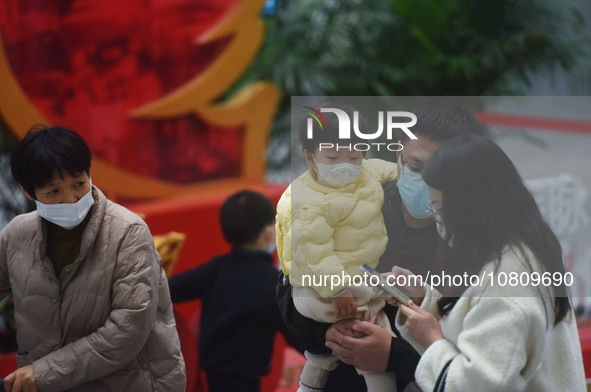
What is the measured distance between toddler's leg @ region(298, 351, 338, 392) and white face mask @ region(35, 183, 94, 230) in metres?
0.70

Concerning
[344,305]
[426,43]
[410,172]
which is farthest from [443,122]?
[426,43]

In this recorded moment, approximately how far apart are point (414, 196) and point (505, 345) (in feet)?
1.43

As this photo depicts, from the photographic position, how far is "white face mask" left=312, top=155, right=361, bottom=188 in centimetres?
220

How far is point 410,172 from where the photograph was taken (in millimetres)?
2197

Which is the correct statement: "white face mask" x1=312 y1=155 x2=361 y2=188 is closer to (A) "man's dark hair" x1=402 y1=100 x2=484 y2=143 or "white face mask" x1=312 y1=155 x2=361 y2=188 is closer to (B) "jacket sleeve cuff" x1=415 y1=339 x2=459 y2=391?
(A) "man's dark hair" x1=402 y1=100 x2=484 y2=143

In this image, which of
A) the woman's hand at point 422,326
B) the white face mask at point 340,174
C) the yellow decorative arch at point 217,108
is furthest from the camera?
the yellow decorative arch at point 217,108

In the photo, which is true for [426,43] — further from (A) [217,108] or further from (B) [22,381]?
(B) [22,381]

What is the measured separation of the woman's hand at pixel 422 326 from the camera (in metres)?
2.08

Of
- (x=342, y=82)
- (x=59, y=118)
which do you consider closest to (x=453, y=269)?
(x=59, y=118)

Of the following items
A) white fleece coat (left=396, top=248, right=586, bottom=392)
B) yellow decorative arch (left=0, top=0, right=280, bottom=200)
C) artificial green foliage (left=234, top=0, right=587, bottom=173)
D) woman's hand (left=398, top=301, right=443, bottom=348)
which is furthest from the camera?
artificial green foliage (left=234, top=0, right=587, bottom=173)

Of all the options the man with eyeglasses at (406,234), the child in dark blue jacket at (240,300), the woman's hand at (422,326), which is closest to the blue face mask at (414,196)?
the man with eyeglasses at (406,234)

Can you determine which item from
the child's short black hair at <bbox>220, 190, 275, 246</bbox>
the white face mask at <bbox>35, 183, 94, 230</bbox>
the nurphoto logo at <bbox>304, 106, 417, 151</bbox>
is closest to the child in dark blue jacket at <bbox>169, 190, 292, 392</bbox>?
the child's short black hair at <bbox>220, 190, 275, 246</bbox>

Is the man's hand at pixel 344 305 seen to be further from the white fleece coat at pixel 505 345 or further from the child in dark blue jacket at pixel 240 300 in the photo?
the child in dark blue jacket at pixel 240 300

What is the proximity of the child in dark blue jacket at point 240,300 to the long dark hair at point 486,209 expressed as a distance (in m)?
1.19
